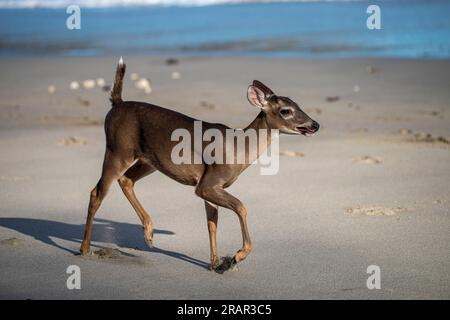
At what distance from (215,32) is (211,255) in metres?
38.2

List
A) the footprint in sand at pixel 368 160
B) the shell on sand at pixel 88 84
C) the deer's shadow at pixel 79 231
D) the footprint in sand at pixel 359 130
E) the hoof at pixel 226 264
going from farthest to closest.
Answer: the shell on sand at pixel 88 84, the footprint in sand at pixel 359 130, the footprint in sand at pixel 368 160, the deer's shadow at pixel 79 231, the hoof at pixel 226 264

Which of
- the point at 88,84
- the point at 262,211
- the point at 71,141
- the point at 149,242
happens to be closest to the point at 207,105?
the point at 88,84

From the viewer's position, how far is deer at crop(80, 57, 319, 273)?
7366mm

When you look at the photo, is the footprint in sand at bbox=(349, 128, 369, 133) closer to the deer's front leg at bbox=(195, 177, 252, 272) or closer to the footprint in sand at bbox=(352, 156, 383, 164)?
the footprint in sand at bbox=(352, 156, 383, 164)

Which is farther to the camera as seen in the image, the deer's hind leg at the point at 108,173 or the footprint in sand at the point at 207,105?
the footprint in sand at the point at 207,105

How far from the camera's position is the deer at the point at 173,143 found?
24.2 feet

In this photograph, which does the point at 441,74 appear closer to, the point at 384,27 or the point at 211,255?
the point at 211,255

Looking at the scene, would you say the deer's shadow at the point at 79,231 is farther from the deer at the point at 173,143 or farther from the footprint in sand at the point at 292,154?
the footprint in sand at the point at 292,154

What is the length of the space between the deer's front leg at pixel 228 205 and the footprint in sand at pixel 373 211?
7.76 feet

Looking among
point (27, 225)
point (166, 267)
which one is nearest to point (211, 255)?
point (166, 267)

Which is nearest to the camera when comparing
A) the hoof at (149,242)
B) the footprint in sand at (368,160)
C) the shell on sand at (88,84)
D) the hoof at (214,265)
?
the hoof at (214,265)

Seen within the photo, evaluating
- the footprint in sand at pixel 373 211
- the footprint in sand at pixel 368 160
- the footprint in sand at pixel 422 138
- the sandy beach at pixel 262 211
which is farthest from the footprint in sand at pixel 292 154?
the footprint in sand at pixel 373 211

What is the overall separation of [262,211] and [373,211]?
1.20m

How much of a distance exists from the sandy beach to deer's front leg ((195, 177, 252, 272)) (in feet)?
0.54
